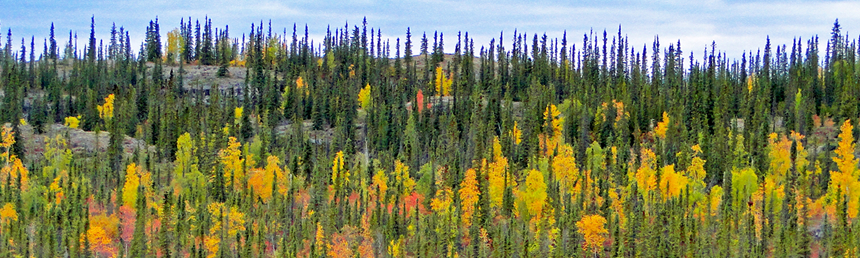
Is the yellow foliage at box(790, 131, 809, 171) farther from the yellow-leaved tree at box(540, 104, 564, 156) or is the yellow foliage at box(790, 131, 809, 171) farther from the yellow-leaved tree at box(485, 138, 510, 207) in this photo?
the yellow-leaved tree at box(485, 138, 510, 207)

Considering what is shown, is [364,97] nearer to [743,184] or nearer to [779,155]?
[779,155]

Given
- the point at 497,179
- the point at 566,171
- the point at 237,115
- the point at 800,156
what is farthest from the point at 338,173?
the point at 800,156

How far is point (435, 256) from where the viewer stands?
11419 cm

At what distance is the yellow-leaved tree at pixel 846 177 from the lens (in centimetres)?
11594

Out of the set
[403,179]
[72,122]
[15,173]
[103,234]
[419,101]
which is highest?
[419,101]

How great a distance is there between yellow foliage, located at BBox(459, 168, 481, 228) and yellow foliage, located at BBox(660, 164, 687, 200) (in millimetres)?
24545

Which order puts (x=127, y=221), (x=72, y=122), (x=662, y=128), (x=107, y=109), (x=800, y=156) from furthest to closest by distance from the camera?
(x=107, y=109)
(x=72, y=122)
(x=662, y=128)
(x=800, y=156)
(x=127, y=221)

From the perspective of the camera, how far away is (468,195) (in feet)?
420

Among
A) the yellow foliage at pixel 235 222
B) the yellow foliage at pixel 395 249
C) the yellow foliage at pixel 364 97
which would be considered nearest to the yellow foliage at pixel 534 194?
the yellow foliage at pixel 395 249

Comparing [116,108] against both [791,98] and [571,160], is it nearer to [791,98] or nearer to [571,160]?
[571,160]

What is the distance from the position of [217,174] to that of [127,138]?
135ft

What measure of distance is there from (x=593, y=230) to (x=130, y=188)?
62.5 metres

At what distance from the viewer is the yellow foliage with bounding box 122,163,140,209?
4988 inches

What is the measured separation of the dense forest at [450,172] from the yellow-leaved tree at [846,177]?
329mm
